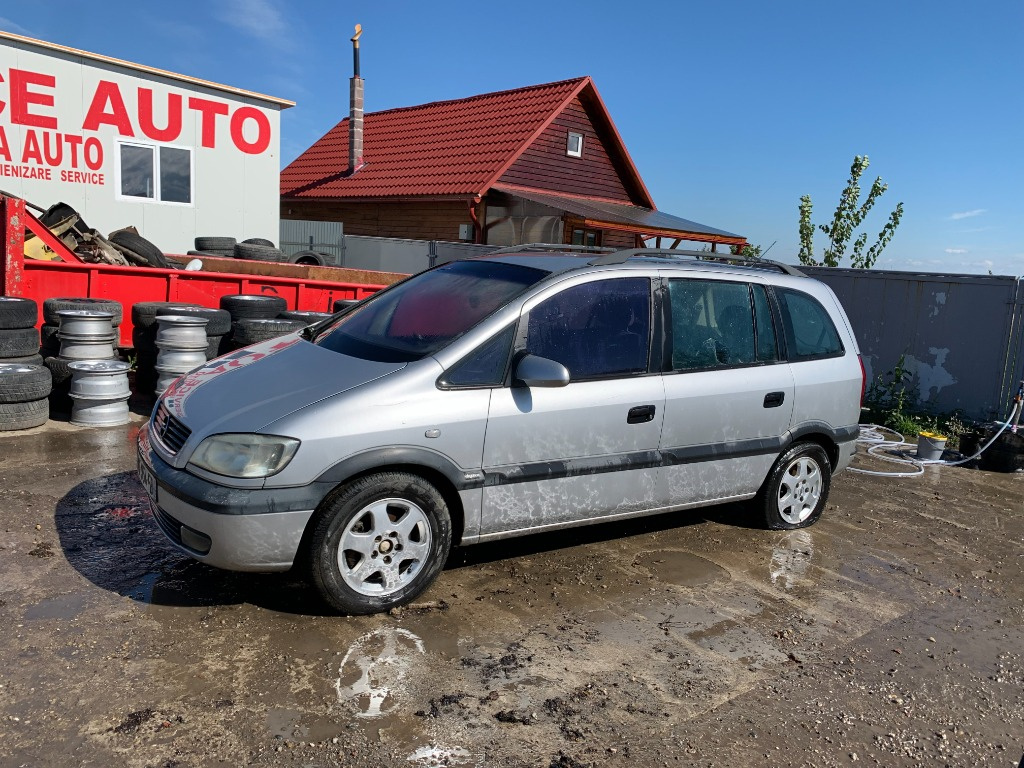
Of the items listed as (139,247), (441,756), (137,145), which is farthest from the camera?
(137,145)

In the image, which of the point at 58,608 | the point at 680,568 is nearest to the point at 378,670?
the point at 58,608

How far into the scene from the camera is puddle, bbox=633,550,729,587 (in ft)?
15.9

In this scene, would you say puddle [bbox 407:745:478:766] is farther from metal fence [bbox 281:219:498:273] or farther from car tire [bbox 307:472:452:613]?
metal fence [bbox 281:219:498:273]

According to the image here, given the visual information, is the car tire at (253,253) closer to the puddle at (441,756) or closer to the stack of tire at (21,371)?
the stack of tire at (21,371)

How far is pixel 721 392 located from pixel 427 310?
1.84 m

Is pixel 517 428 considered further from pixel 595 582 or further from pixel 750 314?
pixel 750 314

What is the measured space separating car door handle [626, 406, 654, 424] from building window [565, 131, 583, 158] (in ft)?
69.0

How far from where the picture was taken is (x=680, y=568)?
16.5 feet

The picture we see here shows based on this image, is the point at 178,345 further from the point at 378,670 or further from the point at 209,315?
the point at 378,670

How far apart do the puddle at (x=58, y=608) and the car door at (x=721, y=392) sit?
3133 millimetres

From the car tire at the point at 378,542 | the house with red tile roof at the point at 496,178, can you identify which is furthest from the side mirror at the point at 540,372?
the house with red tile roof at the point at 496,178

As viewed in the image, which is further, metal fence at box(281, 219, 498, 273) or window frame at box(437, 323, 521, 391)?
metal fence at box(281, 219, 498, 273)

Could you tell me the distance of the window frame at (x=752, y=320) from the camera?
16.2 ft

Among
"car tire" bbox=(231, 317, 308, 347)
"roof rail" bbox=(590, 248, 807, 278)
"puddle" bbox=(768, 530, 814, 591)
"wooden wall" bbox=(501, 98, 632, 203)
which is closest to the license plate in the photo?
"roof rail" bbox=(590, 248, 807, 278)
